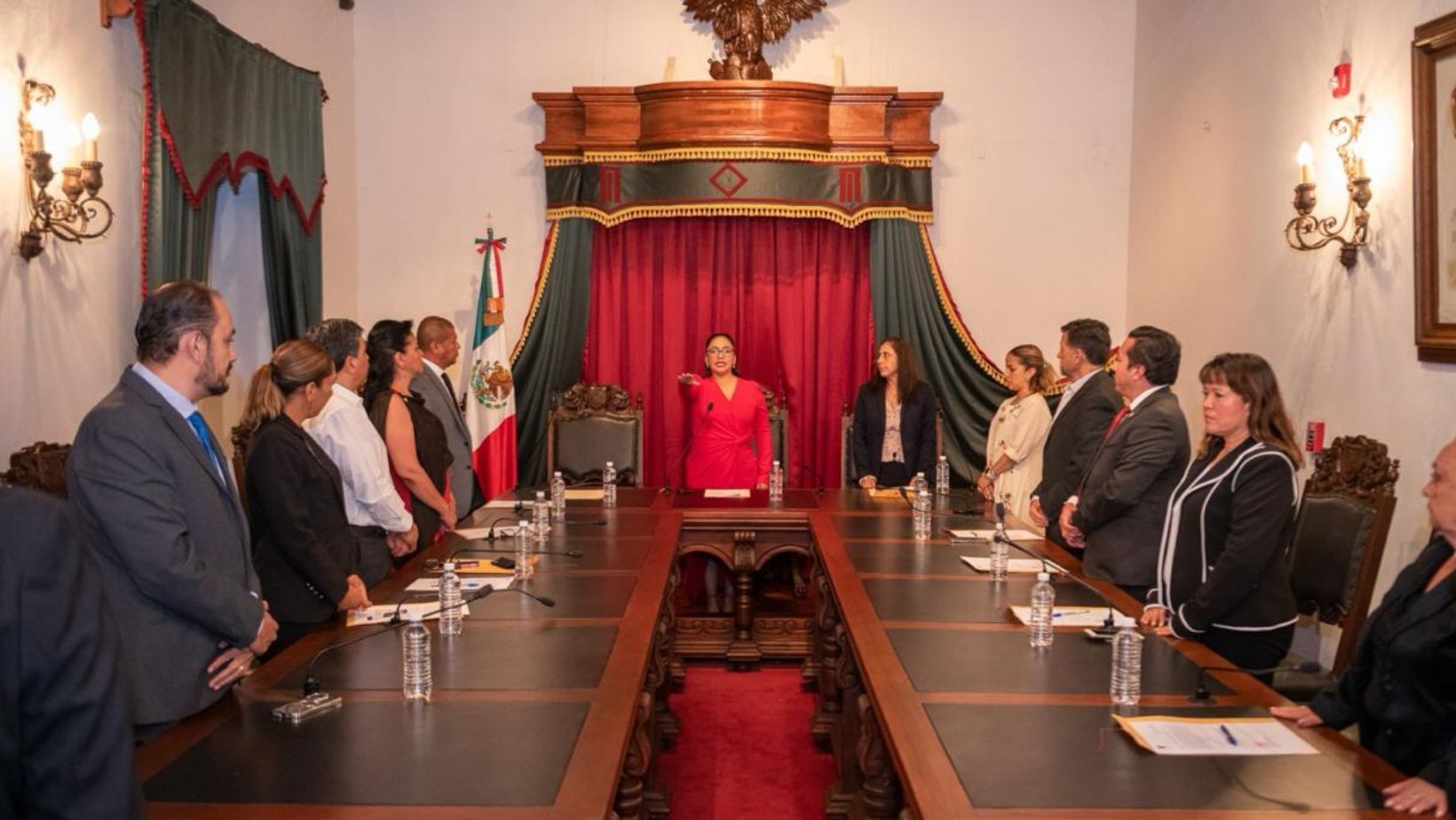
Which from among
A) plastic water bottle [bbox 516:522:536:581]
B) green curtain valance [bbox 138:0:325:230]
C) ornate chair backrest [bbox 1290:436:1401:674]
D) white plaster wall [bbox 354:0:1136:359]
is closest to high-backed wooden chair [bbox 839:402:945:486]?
white plaster wall [bbox 354:0:1136:359]

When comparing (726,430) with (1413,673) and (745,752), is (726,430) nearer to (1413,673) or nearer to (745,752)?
(745,752)

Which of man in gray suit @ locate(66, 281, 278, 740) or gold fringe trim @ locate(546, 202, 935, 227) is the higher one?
gold fringe trim @ locate(546, 202, 935, 227)

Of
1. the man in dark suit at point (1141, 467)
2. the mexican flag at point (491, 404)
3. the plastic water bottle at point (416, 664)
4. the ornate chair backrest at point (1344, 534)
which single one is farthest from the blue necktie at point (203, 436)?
the mexican flag at point (491, 404)

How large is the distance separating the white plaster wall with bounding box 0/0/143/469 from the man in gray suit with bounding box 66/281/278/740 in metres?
1.62

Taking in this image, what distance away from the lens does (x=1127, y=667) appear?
7.76 ft

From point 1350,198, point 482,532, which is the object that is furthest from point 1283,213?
point 482,532

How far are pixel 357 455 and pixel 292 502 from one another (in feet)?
1.75

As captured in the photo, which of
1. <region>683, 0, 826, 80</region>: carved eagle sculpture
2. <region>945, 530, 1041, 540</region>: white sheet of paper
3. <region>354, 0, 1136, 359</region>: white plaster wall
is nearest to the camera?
<region>945, 530, 1041, 540</region>: white sheet of paper

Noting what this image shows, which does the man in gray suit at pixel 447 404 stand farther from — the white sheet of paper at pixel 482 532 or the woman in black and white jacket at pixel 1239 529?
the woman in black and white jacket at pixel 1239 529

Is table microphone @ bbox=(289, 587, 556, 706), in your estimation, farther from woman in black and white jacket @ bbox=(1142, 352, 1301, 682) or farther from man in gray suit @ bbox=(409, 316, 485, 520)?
man in gray suit @ bbox=(409, 316, 485, 520)

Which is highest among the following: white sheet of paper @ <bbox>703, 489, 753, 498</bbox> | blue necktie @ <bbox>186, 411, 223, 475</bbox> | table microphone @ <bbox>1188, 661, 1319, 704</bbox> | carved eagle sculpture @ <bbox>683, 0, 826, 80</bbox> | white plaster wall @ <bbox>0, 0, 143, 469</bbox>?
carved eagle sculpture @ <bbox>683, 0, 826, 80</bbox>

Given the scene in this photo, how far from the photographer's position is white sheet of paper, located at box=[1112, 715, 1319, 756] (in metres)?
2.11

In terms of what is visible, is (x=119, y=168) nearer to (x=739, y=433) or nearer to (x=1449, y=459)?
(x=739, y=433)

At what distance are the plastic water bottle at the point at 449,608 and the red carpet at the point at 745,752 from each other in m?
1.24
